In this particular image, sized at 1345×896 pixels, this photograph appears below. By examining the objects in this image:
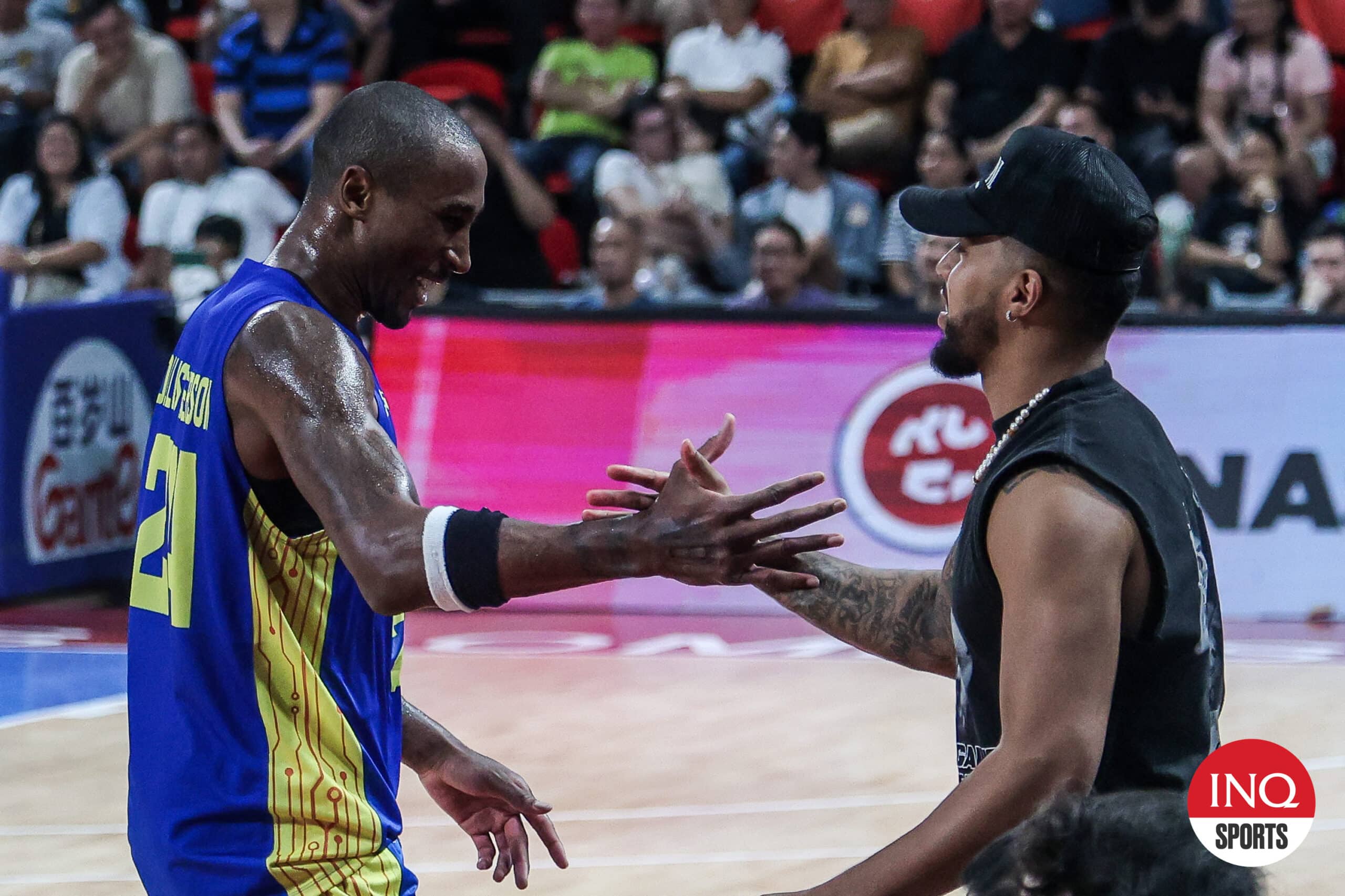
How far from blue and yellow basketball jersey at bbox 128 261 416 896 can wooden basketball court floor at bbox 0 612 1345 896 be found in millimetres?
2507

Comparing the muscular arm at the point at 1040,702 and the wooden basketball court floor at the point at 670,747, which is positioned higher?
the muscular arm at the point at 1040,702

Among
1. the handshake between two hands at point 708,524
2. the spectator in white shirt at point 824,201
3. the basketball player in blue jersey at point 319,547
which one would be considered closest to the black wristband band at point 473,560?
the basketball player in blue jersey at point 319,547

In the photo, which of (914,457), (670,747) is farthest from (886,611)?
(914,457)

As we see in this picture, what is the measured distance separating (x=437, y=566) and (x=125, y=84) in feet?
35.4

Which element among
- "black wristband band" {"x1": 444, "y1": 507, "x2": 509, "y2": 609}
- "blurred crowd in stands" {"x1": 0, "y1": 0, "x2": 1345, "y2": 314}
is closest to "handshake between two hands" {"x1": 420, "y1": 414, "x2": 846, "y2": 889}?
"black wristband band" {"x1": 444, "y1": 507, "x2": 509, "y2": 609}

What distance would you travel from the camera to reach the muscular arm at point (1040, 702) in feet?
7.38

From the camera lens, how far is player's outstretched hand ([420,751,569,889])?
3215 millimetres

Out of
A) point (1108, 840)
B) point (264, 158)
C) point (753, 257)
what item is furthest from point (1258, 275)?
point (1108, 840)

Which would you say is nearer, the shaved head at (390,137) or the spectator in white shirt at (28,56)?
the shaved head at (390,137)

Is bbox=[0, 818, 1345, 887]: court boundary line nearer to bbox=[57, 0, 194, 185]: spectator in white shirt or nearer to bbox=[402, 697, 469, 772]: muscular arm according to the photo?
bbox=[402, 697, 469, 772]: muscular arm

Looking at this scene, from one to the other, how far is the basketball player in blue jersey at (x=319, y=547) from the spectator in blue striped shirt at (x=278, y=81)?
29.3 ft

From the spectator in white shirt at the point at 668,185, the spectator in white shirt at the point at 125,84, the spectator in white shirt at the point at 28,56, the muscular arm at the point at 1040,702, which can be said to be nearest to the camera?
the muscular arm at the point at 1040,702

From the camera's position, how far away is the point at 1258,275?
9375 millimetres

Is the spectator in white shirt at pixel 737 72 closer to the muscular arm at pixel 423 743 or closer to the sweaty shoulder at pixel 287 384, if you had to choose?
the muscular arm at pixel 423 743
